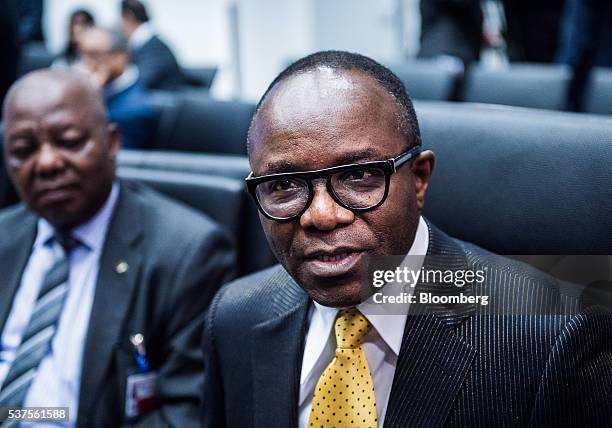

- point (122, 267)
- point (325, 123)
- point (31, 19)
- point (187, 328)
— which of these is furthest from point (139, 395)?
point (31, 19)

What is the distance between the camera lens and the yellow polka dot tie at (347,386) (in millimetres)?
997

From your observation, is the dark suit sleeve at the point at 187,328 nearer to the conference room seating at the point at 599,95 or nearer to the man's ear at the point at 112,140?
the man's ear at the point at 112,140

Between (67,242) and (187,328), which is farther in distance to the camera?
(67,242)

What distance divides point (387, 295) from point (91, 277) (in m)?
0.89

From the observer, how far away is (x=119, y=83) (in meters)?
3.20

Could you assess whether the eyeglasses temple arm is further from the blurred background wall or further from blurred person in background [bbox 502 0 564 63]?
the blurred background wall

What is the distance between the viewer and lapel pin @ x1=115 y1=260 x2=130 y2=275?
1.64 metres

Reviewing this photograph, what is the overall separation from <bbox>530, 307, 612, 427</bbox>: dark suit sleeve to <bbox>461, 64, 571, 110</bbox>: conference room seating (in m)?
1.43

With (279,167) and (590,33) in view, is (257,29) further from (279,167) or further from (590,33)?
(279,167)

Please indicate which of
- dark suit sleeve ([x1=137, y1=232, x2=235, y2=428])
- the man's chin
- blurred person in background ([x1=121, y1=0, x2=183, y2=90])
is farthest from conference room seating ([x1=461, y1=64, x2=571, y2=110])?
blurred person in background ([x1=121, y1=0, x2=183, y2=90])

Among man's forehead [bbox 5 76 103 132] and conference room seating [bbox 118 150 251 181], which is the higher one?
man's forehead [bbox 5 76 103 132]

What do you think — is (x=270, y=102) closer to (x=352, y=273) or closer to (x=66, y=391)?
(x=352, y=273)

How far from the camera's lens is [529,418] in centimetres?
92

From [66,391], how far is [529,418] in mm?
1019
